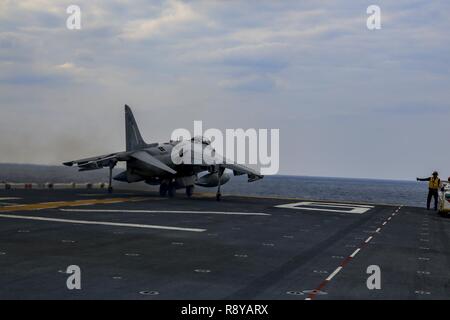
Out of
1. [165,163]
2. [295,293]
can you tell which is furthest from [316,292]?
[165,163]

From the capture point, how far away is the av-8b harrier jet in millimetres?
47531

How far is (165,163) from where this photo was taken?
48531 mm

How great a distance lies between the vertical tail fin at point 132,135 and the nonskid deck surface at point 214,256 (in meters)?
18.7

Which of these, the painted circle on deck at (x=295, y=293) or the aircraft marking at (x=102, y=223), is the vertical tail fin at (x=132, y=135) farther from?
the painted circle on deck at (x=295, y=293)

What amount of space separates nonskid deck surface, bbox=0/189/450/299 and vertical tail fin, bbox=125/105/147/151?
1867cm

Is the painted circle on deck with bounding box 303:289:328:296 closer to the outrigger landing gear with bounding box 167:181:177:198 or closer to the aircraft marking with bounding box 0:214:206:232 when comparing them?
the aircraft marking with bounding box 0:214:206:232

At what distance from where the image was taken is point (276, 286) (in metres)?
13.7

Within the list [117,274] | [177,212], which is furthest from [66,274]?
[177,212]

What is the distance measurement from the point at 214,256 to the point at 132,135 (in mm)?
35183

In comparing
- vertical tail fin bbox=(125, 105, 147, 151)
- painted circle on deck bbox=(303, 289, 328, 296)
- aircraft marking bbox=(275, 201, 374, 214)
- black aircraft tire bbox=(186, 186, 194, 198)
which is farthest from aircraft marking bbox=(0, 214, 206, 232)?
black aircraft tire bbox=(186, 186, 194, 198)

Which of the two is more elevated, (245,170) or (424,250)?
(245,170)

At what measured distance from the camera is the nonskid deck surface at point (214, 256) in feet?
42.8
